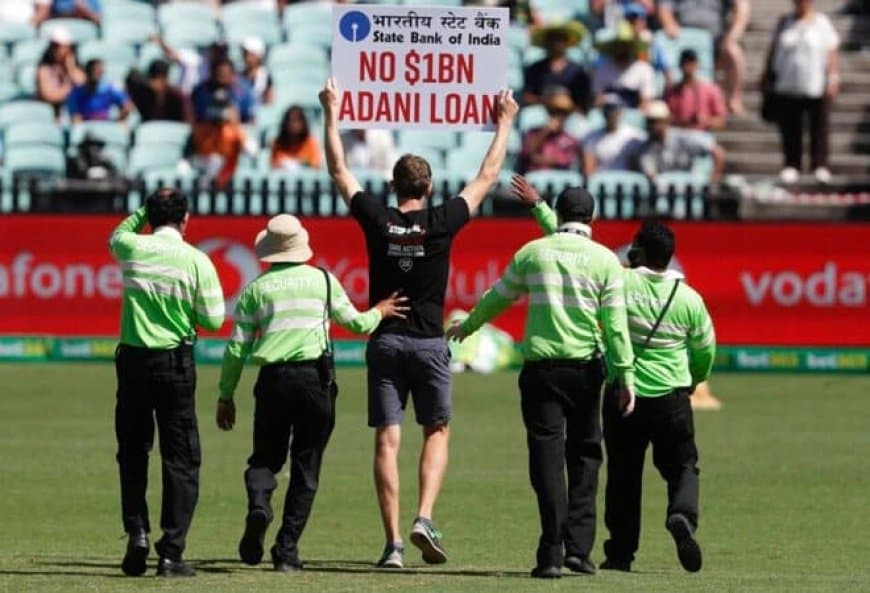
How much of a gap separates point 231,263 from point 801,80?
7258 mm

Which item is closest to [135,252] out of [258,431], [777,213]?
[258,431]

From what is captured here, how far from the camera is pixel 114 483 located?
1761 centimetres

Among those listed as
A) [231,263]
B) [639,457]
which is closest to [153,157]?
[231,263]

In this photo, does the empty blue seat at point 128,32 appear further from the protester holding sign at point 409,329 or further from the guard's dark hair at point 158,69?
the protester holding sign at point 409,329

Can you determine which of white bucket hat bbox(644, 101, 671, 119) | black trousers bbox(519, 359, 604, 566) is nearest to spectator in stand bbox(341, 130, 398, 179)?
white bucket hat bbox(644, 101, 671, 119)

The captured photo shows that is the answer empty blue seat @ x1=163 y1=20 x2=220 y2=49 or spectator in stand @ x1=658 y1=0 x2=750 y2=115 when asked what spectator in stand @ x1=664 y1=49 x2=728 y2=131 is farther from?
empty blue seat @ x1=163 y1=20 x2=220 y2=49

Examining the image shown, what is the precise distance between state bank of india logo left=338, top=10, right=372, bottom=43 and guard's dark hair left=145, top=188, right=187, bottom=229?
1.38 m

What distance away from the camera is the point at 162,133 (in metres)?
30.4

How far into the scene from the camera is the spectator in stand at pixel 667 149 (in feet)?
94.5

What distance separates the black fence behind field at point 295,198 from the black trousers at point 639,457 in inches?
533

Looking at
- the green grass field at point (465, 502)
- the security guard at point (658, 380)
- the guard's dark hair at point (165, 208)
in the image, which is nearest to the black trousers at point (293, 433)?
the green grass field at point (465, 502)

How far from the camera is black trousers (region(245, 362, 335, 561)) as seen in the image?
1305 centimetres

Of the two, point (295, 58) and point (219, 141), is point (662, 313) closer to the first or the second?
point (219, 141)

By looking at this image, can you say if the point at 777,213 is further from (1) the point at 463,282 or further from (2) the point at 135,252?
(2) the point at 135,252
